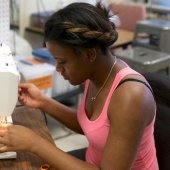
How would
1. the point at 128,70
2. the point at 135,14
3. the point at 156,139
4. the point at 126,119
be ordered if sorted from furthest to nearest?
the point at 135,14 → the point at 156,139 → the point at 128,70 → the point at 126,119

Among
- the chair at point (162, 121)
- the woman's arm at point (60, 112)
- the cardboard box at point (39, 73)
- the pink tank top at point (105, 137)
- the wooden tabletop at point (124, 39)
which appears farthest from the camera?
the wooden tabletop at point (124, 39)

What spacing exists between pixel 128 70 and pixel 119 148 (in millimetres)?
271

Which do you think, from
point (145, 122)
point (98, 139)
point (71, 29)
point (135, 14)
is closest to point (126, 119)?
point (145, 122)

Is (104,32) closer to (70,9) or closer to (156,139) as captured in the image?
(70,9)

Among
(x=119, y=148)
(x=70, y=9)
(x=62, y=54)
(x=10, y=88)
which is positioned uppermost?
(x=70, y=9)

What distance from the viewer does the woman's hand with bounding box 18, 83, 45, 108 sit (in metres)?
1.31

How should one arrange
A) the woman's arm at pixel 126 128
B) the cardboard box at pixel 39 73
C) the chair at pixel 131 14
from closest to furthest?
the woman's arm at pixel 126 128, the cardboard box at pixel 39 73, the chair at pixel 131 14

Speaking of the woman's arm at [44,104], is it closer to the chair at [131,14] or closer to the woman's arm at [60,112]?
the woman's arm at [60,112]

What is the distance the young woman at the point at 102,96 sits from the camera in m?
0.96

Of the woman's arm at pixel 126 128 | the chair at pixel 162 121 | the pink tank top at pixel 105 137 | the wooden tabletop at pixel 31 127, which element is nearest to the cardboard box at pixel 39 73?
the wooden tabletop at pixel 31 127

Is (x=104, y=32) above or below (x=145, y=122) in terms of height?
above

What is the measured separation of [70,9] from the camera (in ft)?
3.34

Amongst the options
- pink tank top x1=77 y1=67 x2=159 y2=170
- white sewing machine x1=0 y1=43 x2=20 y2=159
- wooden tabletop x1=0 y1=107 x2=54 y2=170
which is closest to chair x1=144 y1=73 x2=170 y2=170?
pink tank top x1=77 y1=67 x2=159 y2=170

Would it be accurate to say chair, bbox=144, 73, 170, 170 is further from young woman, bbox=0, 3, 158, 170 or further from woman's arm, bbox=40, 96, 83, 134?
woman's arm, bbox=40, 96, 83, 134
